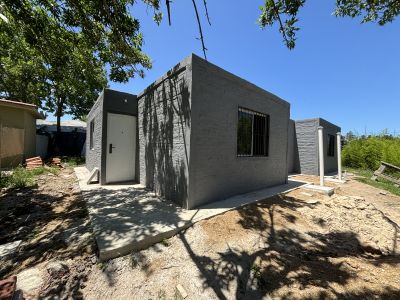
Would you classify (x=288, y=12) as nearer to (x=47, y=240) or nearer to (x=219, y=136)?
(x=219, y=136)

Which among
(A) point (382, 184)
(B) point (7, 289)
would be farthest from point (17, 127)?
(A) point (382, 184)

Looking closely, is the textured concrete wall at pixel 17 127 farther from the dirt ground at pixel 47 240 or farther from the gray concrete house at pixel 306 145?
the gray concrete house at pixel 306 145

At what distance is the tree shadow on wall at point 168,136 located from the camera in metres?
4.37

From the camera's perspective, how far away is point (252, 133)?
608 centimetres

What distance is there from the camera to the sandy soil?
2242 mm

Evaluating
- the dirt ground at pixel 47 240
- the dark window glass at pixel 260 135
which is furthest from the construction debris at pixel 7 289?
the dark window glass at pixel 260 135

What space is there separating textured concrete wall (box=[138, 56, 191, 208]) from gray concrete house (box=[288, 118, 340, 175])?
780 cm

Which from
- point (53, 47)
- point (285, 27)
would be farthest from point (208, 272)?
point (53, 47)

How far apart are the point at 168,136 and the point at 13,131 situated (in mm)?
9629

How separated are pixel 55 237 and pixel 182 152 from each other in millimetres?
2658

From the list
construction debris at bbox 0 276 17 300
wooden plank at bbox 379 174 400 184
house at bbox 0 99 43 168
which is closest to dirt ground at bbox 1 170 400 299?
construction debris at bbox 0 276 17 300

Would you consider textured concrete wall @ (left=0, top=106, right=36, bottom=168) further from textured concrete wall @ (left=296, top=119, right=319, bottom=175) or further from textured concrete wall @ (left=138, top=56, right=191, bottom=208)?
textured concrete wall @ (left=296, top=119, right=319, bottom=175)

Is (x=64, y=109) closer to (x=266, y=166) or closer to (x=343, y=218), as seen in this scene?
(x=266, y=166)

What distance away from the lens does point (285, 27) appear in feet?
10.7
